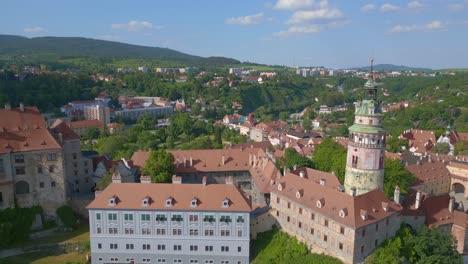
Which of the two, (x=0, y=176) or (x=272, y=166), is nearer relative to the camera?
(x=0, y=176)

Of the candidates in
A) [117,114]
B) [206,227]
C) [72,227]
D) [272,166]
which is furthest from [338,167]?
[117,114]

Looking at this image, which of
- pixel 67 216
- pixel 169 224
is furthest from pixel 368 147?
pixel 67 216

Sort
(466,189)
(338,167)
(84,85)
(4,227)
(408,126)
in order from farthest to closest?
(84,85)
(408,126)
(466,189)
(338,167)
(4,227)

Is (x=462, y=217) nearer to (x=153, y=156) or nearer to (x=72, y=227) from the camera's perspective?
(x=153, y=156)

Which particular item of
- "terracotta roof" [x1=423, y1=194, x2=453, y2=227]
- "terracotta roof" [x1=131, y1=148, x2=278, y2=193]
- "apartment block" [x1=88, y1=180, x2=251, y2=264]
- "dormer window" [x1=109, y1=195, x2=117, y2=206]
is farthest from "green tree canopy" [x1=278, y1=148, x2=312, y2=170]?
"dormer window" [x1=109, y1=195, x2=117, y2=206]

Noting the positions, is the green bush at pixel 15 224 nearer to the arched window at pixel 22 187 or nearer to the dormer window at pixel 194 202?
the arched window at pixel 22 187

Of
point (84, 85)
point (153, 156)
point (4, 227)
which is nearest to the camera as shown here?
point (4, 227)

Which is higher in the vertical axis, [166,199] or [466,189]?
[166,199]

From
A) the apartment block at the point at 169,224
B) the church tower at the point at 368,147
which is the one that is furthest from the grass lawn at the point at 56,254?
the church tower at the point at 368,147
